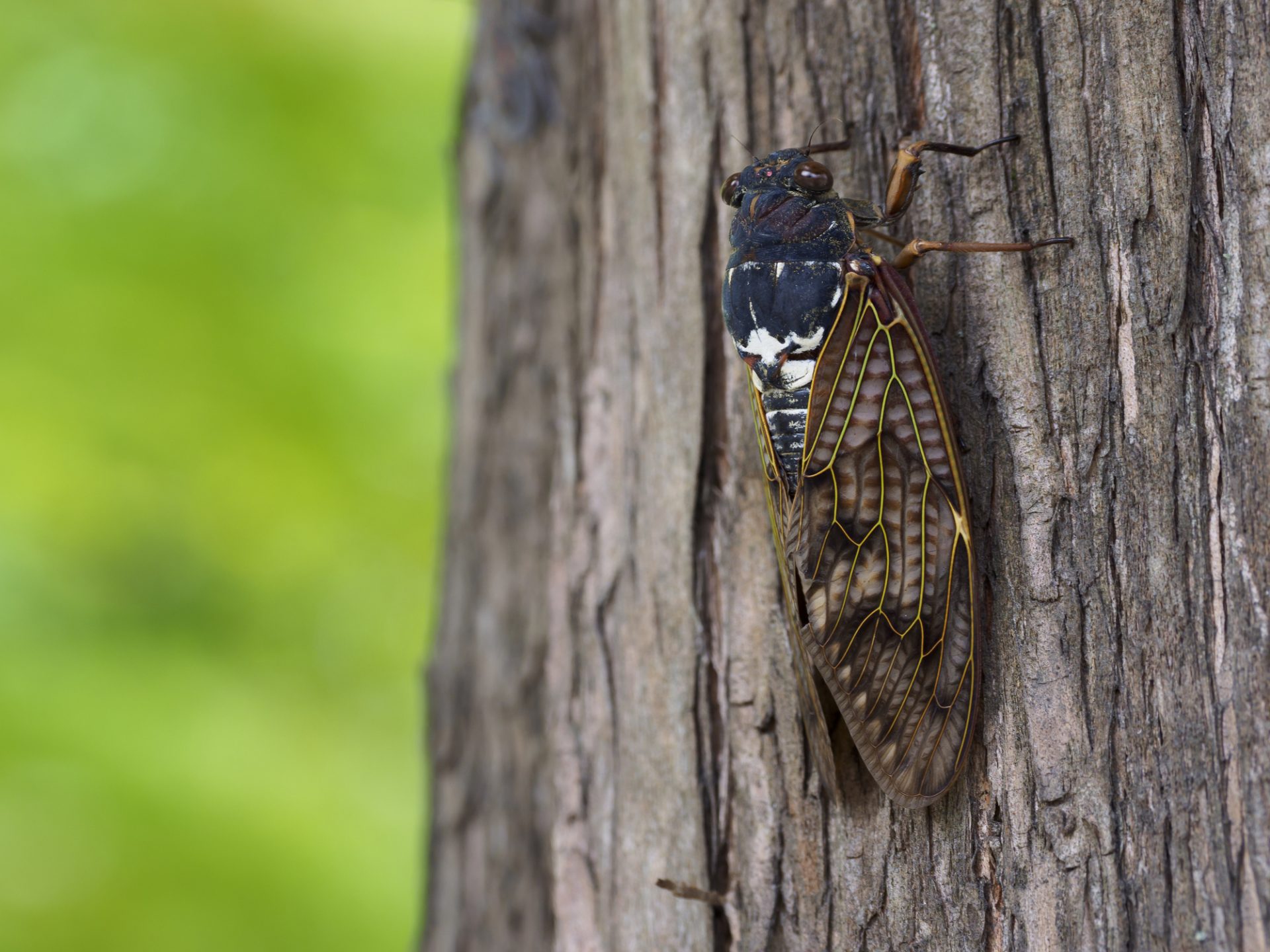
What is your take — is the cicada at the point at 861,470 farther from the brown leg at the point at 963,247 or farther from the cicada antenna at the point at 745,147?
the cicada antenna at the point at 745,147

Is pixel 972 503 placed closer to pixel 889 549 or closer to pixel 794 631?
pixel 889 549

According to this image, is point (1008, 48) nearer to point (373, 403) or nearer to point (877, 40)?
point (877, 40)

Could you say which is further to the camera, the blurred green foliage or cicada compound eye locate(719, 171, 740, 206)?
the blurred green foliage

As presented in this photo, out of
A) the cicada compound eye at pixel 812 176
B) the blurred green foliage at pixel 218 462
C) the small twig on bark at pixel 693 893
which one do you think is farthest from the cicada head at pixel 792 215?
the blurred green foliage at pixel 218 462

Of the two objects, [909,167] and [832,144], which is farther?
[832,144]

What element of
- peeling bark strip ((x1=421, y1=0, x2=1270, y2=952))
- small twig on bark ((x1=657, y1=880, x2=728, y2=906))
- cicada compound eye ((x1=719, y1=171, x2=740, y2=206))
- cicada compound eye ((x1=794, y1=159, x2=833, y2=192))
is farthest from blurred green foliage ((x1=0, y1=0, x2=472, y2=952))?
cicada compound eye ((x1=794, y1=159, x2=833, y2=192))

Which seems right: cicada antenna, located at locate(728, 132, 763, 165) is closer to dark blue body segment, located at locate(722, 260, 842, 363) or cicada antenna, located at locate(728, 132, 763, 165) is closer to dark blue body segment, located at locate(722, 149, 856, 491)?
Result: dark blue body segment, located at locate(722, 149, 856, 491)

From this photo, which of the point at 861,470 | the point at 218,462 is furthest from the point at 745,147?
the point at 218,462
